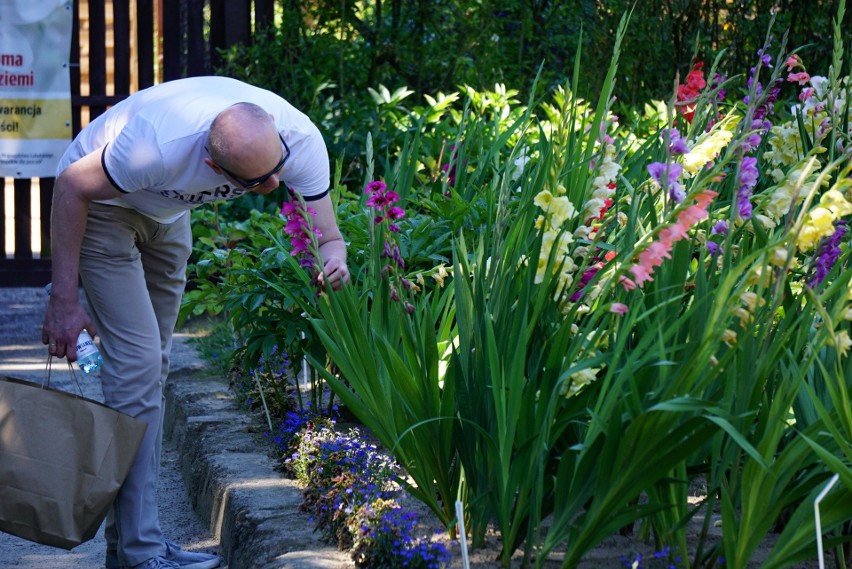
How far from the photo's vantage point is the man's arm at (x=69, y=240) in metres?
2.61

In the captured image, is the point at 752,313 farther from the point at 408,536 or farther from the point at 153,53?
the point at 153,53

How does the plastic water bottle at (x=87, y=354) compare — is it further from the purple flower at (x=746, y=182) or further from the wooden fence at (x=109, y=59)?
the wooden fence at (x=109, y=59)

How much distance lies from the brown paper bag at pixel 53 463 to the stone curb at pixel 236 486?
0.40m

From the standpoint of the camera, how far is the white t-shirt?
2.58 meters

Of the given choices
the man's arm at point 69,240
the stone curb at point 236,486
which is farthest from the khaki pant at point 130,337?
the stone curb at point 236,486

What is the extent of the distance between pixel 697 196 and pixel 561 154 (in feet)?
1.72

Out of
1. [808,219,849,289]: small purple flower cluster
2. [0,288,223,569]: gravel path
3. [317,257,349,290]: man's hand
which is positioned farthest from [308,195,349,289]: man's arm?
[808,219,849,289]: small purple flower cluster

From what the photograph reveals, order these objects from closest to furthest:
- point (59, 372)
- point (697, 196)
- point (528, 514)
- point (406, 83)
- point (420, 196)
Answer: point (697, 196), point (528, 514), point (420, 196), point (59, 372), point (406, 83)

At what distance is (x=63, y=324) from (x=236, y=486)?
77 centimetres

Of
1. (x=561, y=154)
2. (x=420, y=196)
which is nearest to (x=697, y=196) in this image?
(x=561, y=154)

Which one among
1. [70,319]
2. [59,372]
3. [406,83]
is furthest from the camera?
[406,83]

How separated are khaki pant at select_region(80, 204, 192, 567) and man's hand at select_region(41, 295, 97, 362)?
150mm

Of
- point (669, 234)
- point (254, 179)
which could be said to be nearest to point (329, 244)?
point (254, 179)

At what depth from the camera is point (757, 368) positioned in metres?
Result: 2.05
